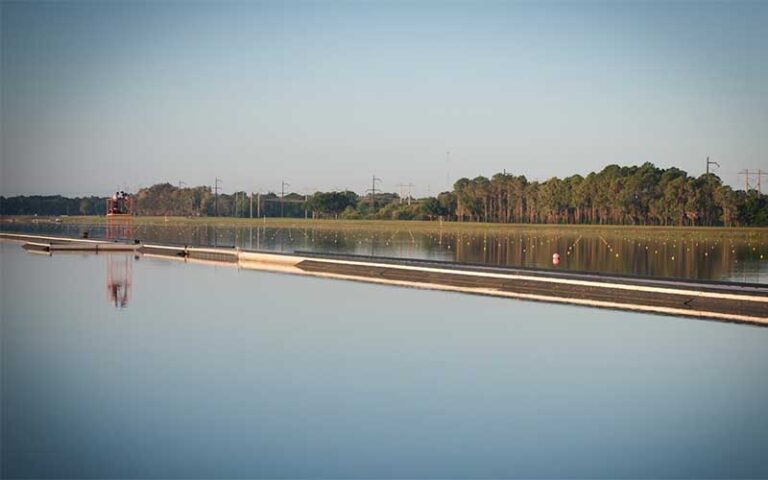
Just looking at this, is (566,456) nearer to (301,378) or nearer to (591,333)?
(301,378)

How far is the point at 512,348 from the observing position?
704 inches

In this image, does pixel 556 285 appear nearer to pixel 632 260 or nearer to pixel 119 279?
pixel 632 260

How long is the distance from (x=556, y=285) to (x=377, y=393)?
15960 mm

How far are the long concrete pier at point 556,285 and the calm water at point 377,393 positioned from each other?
1.96 meters

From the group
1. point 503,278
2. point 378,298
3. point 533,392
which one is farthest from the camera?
point 503,278

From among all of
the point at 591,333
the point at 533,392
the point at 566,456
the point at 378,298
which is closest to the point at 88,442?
the point at 566,456

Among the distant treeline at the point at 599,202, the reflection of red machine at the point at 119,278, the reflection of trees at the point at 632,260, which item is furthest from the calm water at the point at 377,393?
the distant treeline at the point at 599,202

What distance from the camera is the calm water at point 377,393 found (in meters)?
10.2

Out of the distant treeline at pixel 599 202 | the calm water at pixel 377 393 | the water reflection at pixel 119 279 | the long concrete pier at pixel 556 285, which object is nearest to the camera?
the calm water at pixel 377 393

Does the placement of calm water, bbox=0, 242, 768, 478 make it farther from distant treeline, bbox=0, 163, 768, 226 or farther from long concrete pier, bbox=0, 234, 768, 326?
distant treeline, bbox=0, 163, 768, 226

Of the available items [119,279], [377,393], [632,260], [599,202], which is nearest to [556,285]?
[377,393]

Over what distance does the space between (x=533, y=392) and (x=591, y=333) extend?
6.62m

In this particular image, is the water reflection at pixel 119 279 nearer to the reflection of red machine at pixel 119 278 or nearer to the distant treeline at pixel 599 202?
the reflection of red machine at pixel 119 278

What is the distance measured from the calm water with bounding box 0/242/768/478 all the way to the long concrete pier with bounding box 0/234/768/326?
1.96m
